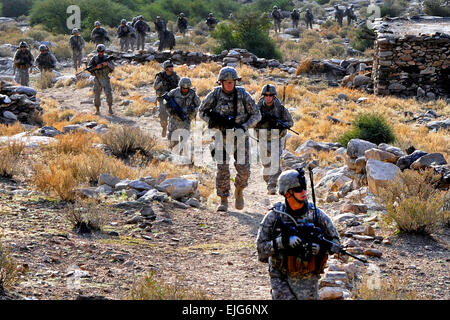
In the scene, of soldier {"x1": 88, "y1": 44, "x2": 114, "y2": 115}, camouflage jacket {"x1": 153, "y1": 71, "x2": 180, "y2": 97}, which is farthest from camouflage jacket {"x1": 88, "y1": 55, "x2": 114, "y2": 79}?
camouflage jacket {"x1": 153, "y1": 71, "x2": 180, "y2": 97}

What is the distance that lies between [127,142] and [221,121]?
3.42 m

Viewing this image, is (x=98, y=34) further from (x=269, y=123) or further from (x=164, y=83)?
(x=269, y=123)

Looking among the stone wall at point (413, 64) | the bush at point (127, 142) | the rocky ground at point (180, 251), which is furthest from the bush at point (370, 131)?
the stone wall at point (413, 64)

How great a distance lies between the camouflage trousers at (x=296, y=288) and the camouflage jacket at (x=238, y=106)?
4002 millimetres

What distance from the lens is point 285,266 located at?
4242 mm

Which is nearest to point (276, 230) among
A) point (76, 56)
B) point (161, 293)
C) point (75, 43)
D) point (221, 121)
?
point (161, 293)

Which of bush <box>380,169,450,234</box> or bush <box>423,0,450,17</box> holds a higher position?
bush <box>380,169,450,234</box>

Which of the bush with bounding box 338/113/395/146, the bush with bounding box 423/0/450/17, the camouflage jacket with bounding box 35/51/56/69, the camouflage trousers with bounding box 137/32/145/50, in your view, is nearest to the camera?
the bush with bounding box 338/113/395/146

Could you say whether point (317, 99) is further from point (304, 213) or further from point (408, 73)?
point (304, 213)

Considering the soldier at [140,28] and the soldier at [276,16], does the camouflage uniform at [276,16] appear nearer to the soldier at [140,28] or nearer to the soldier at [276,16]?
the soldier at [276,16]

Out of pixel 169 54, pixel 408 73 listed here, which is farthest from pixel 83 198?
pixel 169 54

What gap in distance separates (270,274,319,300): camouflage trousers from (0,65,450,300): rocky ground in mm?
744

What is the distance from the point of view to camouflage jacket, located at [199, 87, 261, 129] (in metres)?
8.16

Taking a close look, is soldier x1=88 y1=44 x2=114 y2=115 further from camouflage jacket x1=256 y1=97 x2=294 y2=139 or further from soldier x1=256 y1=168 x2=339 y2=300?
soldier x1=256 y1=168 x2=339 y2=300
